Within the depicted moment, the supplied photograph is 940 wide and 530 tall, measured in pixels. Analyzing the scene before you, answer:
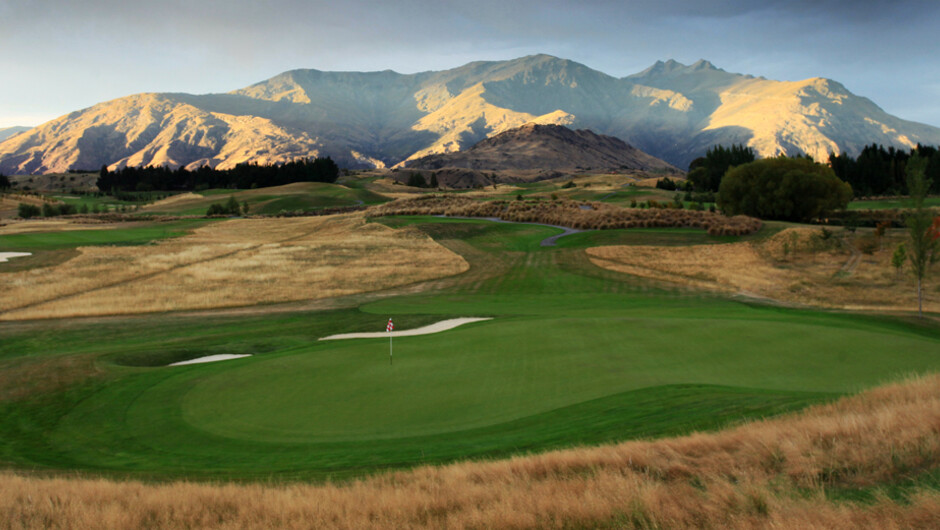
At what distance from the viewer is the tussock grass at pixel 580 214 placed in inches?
1783

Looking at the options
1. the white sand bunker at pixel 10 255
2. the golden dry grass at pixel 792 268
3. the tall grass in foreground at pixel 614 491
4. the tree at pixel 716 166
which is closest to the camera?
the tall grass in foreground at pixel 614 491

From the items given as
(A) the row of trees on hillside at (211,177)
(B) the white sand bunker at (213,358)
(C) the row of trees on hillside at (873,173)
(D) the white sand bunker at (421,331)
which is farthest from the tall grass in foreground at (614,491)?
(A) the row of trees on hillside at (211,177)

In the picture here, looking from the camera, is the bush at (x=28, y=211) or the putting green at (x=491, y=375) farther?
the bush at (x=28, y=211)

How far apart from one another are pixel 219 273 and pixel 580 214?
34.5 m

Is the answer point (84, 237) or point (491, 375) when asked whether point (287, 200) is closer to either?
point (84, 237)

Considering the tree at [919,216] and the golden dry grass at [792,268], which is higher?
the tree at [919,216]

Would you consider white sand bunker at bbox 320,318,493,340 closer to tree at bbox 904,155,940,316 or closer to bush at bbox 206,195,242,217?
tree at bbox 904,155,940,316

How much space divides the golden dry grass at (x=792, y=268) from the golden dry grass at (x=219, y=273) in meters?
12.6

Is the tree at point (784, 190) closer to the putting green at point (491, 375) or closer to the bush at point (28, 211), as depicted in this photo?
the putting green at point (491, 375)

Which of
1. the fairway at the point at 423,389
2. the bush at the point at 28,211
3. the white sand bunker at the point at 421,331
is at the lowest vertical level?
the white sand bunker at the point at 421,331

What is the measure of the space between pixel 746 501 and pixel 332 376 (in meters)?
9.12

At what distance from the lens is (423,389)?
11562 mm

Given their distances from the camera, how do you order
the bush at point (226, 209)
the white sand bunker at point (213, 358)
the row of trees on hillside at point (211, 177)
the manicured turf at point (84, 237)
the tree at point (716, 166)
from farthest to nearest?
the row of trees on hillside at point (211, 177), the tree at point (716, 166), the bush at point (226, 209), the manicured turf at point (84, 237), the white sand bunker at point (213, 358)

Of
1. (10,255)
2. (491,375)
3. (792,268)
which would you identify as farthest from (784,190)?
(10,255)
